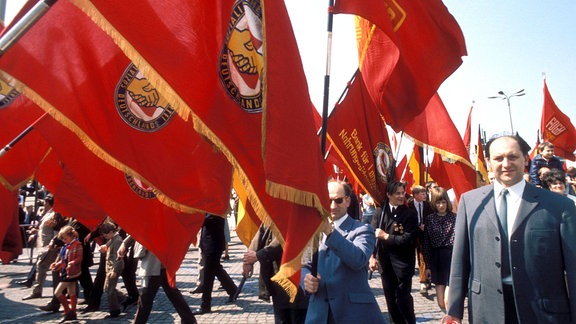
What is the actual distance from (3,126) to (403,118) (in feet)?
13.5

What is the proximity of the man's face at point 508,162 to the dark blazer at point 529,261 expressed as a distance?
0.38 ft

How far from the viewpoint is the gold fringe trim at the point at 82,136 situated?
9.57 ft

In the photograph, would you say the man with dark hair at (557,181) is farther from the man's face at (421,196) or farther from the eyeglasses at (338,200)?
the eyeglasses at (338,200)

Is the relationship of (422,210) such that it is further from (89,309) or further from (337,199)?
(89,309)

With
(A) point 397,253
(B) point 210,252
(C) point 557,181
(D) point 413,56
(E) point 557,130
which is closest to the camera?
A: (D) point 413,56

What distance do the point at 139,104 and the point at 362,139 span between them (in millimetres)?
3456

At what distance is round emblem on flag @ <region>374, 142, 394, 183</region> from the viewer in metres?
6.32

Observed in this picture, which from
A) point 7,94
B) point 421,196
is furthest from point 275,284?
point 421,196

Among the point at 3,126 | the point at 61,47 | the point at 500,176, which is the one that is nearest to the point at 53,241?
the point at 3,126

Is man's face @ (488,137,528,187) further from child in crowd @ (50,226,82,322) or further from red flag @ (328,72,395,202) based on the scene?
child in crowd @ (50,226,82,322)

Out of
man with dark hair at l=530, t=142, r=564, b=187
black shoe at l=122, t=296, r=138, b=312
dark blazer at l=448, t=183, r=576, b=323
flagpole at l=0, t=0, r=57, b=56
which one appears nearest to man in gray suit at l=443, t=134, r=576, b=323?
dark blazer at l=448, t=183, r=576, b=323

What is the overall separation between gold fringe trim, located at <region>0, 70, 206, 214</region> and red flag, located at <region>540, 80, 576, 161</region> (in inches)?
423

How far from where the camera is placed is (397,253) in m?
5.85

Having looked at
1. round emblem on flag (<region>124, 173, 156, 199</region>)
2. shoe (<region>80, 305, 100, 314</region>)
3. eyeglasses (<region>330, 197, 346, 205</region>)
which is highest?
round emblem on flag (<region>124, 173, 156, 199</region>)
